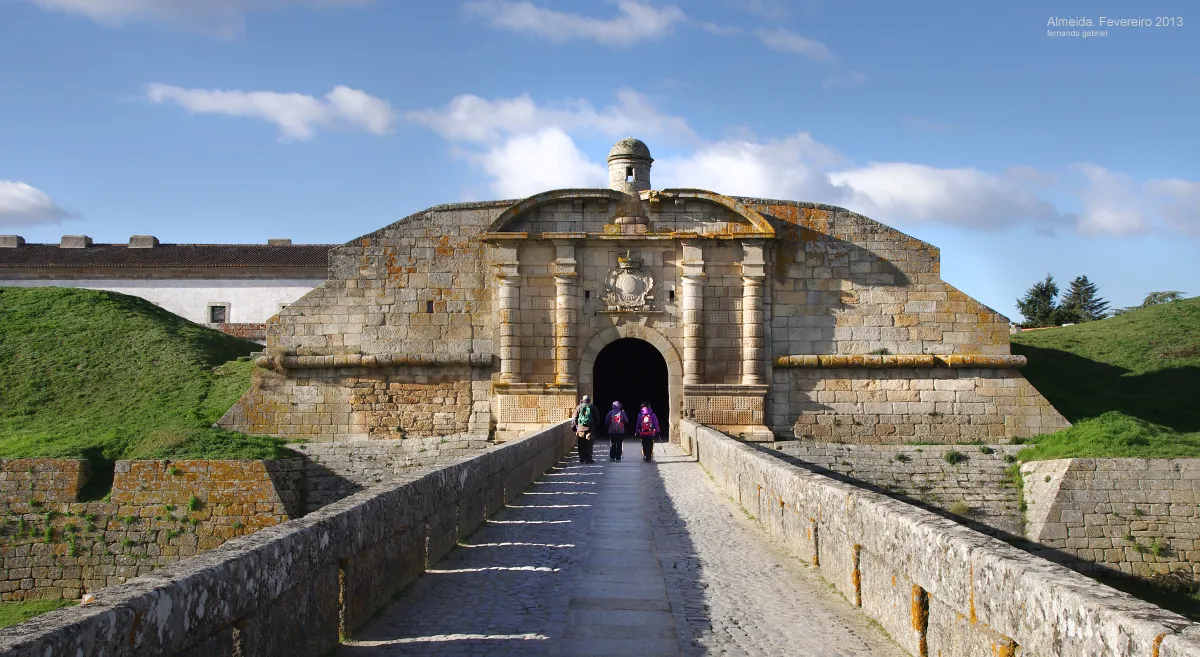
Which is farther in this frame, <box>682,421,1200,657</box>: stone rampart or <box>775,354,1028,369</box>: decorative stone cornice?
<box>775,354,1028,369</box>: decorative stone cornice

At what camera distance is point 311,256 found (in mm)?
39594

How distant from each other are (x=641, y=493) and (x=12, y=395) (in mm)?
17846

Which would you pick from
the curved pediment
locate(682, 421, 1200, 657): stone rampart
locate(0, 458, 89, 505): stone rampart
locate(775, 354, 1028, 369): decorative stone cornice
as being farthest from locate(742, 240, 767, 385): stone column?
locate(682, 421, 1200, 657): stone rampart

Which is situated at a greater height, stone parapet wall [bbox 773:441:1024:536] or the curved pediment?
the curved pediment

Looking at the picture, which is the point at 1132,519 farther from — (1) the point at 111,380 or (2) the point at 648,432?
(1) the point at 111,380

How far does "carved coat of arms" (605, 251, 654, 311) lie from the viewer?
22.4m

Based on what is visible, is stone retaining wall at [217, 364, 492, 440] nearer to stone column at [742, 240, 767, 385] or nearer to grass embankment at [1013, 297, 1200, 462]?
stone column at [742, 240, 767, 385]

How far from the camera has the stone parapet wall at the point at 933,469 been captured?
20.7m

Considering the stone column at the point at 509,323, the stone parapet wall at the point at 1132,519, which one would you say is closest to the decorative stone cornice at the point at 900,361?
the stone parapet wall at the point at 1132,519

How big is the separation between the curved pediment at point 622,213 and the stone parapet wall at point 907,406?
11.9 feet

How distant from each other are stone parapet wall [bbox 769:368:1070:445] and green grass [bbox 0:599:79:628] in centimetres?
1415

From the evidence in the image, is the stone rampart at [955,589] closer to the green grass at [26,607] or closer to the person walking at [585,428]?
the person walking at [585,428]

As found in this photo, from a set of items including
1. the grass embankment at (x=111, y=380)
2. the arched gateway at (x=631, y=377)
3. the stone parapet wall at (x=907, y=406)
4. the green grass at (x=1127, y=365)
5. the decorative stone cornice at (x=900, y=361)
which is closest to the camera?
the grass embankment at (x=111, y=380)

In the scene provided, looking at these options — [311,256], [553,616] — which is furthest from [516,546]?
[311,256]
